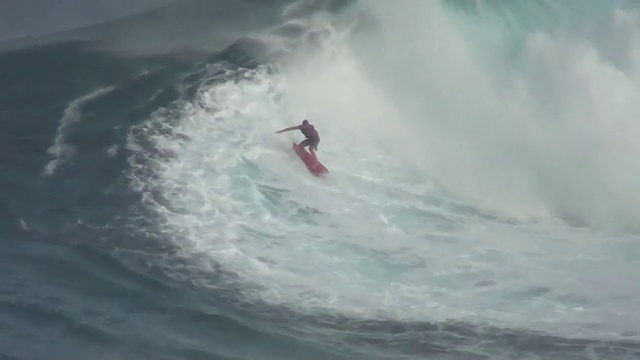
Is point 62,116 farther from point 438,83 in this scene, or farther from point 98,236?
point 438,83

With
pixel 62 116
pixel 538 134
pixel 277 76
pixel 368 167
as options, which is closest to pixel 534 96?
pixel 538 134

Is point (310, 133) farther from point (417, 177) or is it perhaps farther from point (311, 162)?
point (417, 177)

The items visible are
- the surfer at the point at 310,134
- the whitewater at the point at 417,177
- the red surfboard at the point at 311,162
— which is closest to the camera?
the whitewater at the point at 417,177

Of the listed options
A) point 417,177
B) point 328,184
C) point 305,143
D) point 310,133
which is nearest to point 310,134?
point 310,133

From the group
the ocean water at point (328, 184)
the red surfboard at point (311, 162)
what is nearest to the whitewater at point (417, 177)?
the ocean water at point (328, 184)

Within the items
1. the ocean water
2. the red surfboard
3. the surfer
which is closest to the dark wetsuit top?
the surfer

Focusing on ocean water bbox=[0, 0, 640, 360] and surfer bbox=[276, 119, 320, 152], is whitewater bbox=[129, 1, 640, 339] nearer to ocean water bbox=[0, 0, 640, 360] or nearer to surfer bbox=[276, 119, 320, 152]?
ocean water bbox=[0, 0, 640, 360]

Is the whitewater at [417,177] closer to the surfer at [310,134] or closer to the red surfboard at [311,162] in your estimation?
the red surfboard at [311,162]
